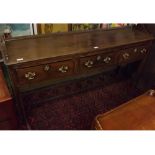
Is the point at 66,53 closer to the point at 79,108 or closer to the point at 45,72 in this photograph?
the point at 45,72

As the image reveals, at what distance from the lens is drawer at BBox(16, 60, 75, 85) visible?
1.32 metres

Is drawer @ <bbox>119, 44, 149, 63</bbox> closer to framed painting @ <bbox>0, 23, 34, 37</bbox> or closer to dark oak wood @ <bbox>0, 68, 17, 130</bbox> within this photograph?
framed painting @ <bbox>0, 23, 34, 37</bbox>

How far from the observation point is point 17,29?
165 cm

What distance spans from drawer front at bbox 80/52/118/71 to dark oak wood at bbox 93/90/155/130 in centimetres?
47

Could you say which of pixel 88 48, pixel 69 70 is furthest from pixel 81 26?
pixel 69 70

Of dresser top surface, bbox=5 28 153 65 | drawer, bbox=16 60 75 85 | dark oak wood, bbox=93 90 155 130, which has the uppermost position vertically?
dresser top surface, bbox=5 28 153 65

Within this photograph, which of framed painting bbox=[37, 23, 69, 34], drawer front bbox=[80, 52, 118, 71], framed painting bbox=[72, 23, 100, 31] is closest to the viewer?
drawer front bbox=[80, 52, 118, 71]

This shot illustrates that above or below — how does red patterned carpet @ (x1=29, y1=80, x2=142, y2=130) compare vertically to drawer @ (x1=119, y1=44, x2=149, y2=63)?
below

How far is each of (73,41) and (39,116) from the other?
92 cm

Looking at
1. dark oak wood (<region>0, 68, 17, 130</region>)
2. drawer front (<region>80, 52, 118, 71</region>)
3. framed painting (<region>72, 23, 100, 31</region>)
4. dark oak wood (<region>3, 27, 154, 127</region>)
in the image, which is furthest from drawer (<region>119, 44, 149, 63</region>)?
dark oak wood (<region>0, 68, 17, 130</region>)

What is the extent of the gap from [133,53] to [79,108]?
0.89 m

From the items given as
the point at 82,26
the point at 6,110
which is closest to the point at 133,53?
the point at 82,26
